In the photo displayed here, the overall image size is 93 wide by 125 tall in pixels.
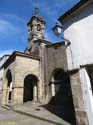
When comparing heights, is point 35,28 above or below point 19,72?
above

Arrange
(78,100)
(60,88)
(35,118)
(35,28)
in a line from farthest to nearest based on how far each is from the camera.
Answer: (35,28) < (60,88) < (35,118) < (78,100)

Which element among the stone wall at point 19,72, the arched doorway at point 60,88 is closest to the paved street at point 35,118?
the stone wall at point 19,72

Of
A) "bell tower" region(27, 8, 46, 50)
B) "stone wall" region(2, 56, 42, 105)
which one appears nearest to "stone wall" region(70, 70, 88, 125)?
"stone wall" region(2, 56, 42, 105)

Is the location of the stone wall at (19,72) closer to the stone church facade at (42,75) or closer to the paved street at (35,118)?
the stone church facade at (42,75)

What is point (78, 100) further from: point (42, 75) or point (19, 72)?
point (42, 75)

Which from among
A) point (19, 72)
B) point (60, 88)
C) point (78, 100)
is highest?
point (19, 72)

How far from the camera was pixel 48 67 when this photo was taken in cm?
1362

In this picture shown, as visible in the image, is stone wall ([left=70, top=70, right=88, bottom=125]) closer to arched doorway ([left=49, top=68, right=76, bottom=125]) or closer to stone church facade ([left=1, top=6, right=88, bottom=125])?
stone church facade ([left=1, top=6, right=88, bottom=125])

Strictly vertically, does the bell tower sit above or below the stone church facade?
above

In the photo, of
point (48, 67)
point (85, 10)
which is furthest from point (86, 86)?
point (48, 67)

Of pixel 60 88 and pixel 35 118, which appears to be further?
pixel 60 88

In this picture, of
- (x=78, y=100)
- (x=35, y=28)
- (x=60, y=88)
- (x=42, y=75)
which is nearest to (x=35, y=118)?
(x=78, y=100)

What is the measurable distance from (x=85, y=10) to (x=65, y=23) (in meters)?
1.05

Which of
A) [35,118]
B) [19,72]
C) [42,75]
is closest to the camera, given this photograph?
[35,118]
